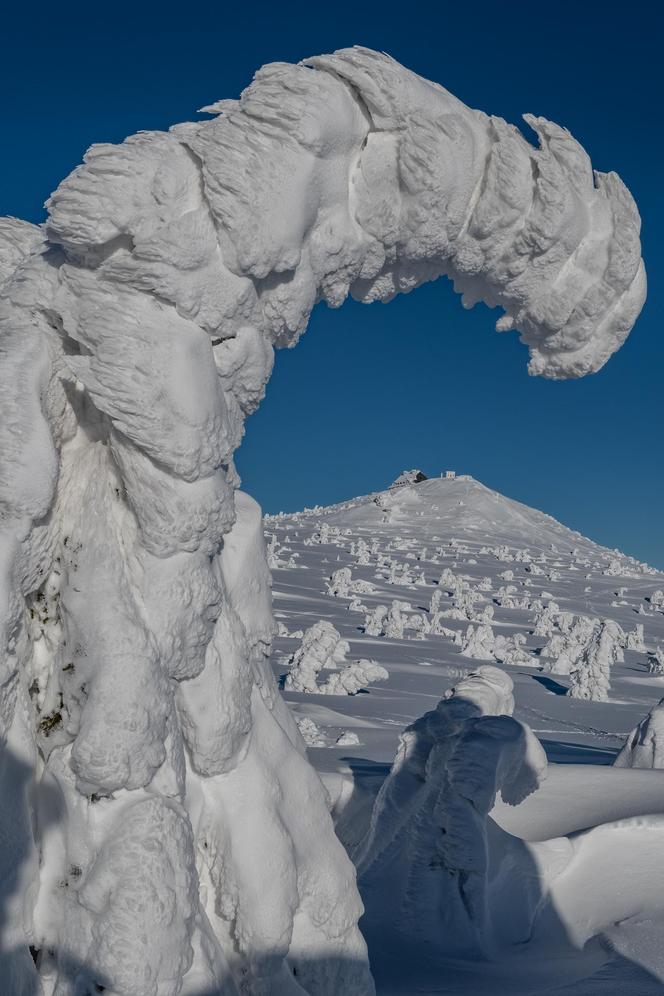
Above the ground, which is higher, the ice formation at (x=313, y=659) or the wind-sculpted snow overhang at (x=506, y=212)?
the wind-sculpted snow overhang at (x=506, y=212)

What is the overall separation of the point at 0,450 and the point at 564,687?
16110 millimetres

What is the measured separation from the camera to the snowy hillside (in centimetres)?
368

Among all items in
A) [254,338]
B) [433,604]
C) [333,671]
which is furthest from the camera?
[433,604]

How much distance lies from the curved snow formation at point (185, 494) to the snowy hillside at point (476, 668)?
1.12 metres

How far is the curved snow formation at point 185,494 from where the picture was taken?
218 centimetres

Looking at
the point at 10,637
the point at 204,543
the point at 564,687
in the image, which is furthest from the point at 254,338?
the point at 564,687

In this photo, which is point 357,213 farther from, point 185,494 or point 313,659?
point 313,659

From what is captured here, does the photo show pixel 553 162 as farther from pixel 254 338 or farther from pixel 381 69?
pixel 254 338

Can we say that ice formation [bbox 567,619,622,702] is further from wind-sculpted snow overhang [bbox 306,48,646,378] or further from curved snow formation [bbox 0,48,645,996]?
curved snow formation [bbox 0,48,645,996]

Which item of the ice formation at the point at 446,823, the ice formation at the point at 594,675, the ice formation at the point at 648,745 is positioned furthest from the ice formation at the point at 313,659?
the ice formation at the point at 446,823

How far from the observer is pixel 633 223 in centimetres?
294

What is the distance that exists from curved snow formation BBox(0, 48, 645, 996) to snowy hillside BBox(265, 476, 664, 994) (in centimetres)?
112

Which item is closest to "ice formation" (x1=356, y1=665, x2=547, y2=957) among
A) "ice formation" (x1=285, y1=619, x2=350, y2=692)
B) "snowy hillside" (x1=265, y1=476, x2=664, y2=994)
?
"snowy hillside" (x1=265, y1=476, x2=664, y2=994)

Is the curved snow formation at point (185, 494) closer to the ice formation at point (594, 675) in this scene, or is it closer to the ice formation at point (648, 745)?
the ice formation at point (648, 745)
